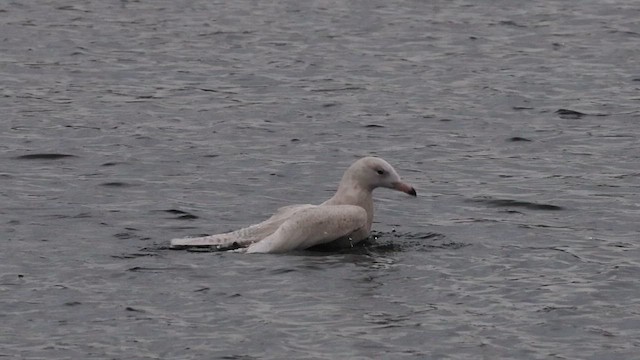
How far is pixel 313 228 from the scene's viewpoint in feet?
51.5

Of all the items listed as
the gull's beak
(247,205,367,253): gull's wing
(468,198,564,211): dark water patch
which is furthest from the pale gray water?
the gull's beak

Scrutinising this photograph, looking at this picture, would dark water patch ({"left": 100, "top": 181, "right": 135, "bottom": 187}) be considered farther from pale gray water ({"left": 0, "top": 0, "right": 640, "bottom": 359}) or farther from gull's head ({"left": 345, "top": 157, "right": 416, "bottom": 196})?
gull's head ({"left": 345, "top": 157, "right": 416, "bottom": 196})

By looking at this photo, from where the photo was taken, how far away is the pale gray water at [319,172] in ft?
44.1

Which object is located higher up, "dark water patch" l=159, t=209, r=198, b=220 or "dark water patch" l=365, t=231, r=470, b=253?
"dark water patch" l=365, t=231, r=470, b=253

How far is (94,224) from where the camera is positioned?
55.6 feet

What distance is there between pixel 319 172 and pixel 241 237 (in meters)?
4.18

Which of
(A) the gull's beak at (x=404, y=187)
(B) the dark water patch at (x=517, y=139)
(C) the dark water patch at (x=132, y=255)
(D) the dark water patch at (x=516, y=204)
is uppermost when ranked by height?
(A) the gull's beak at (x=404, y=187)

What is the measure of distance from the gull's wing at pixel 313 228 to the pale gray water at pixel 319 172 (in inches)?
6.5

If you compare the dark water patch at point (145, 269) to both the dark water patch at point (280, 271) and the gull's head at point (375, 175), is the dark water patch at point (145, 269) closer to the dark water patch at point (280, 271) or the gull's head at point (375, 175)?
the dark water patch at point (280, 271)

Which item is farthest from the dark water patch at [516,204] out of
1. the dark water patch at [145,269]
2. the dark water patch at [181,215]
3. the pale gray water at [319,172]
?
the dark water patch at [145,269]

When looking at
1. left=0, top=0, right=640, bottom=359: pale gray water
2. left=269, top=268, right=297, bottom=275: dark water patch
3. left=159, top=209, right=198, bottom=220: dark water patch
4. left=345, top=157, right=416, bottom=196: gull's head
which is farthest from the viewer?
left=159, top=209, right=198, bottom=220: dark water patch

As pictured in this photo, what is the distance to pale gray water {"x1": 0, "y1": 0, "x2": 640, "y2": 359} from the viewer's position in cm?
1345

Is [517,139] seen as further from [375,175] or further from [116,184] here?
[375,175]

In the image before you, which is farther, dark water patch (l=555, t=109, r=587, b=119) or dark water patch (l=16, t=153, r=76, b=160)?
dark water patch (l=555, t=109, r=587, b=119)
